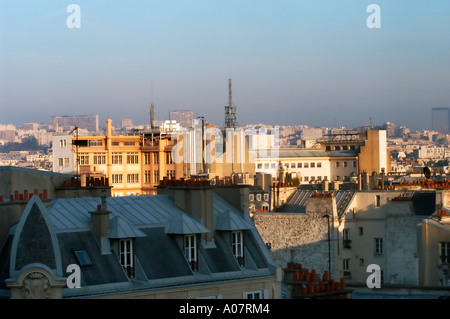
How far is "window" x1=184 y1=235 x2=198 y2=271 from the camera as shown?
31312mm

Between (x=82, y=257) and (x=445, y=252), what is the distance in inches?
944

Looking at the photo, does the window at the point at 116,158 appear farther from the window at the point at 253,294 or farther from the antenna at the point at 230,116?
the window at the point at 253,294

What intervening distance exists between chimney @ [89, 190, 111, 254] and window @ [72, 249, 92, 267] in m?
0.56

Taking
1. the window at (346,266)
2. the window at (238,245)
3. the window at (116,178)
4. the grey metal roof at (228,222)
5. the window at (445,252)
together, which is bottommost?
the window at (346,266)

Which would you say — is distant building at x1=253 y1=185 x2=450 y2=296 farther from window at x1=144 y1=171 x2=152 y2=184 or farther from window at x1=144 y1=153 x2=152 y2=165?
window at x1=144 y1=153 x2=152 y2=165

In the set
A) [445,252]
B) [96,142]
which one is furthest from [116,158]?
[445,252]

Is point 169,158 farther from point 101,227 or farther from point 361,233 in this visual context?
point 101,227

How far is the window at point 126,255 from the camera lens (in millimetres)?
29919

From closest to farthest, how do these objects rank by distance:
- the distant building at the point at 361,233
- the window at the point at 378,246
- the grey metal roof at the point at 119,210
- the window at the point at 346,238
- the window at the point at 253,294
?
the grey metal roof at the point at 119,210 < the window at the point at 253,294 < the distant building at the point at 361,233 < the window at the point at 378,246 < the window at the point at 346,238

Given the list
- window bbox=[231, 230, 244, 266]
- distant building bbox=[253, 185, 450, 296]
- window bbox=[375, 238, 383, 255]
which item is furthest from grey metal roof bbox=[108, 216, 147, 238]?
window bbox=[375, 238, 383, 255]

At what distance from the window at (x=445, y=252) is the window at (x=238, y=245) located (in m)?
18.5

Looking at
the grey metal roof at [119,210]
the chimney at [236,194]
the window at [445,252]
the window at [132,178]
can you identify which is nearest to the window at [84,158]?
the window at [132,178]

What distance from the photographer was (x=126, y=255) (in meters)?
30.1

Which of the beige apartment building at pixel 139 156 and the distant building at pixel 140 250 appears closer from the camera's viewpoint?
the distant building at pixel 140 250
